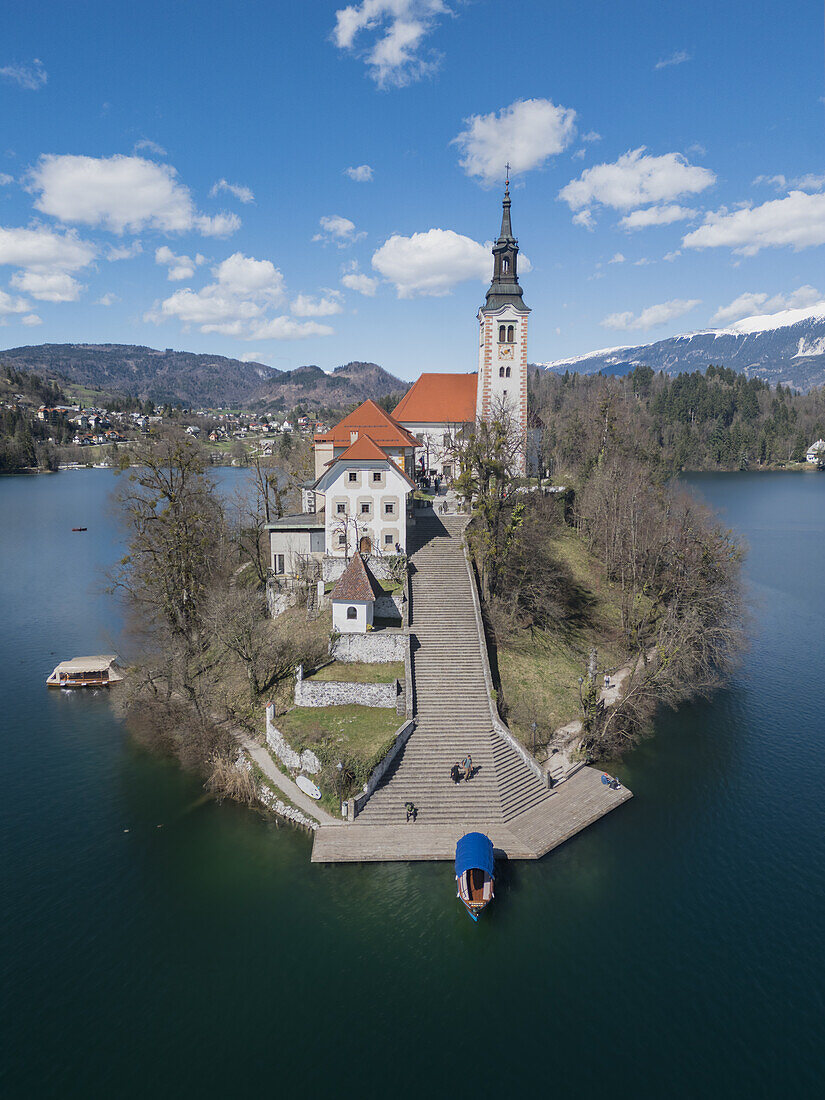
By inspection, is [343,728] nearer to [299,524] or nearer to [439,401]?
[299,524]

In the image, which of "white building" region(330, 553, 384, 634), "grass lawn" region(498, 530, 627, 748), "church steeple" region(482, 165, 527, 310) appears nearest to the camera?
"grass lawn" region(498, 530, 627, 748)

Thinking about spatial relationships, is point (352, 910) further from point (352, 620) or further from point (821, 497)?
point (821, 497)

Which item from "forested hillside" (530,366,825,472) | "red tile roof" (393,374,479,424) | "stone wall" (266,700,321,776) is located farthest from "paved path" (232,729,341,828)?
"forested hillside" (530,366,825,472)

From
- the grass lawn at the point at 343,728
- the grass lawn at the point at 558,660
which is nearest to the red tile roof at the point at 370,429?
the grass lawn at the point at 558,660

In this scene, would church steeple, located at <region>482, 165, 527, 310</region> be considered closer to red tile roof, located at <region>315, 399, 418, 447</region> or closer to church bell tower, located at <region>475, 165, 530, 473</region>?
church bell tower, located at <region>475, 165, 530, 473</region>

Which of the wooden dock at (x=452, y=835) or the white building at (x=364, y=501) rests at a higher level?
the white building at (x=364, y=501)

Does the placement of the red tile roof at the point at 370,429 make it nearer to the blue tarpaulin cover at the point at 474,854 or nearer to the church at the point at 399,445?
the church at the point at 399,445
